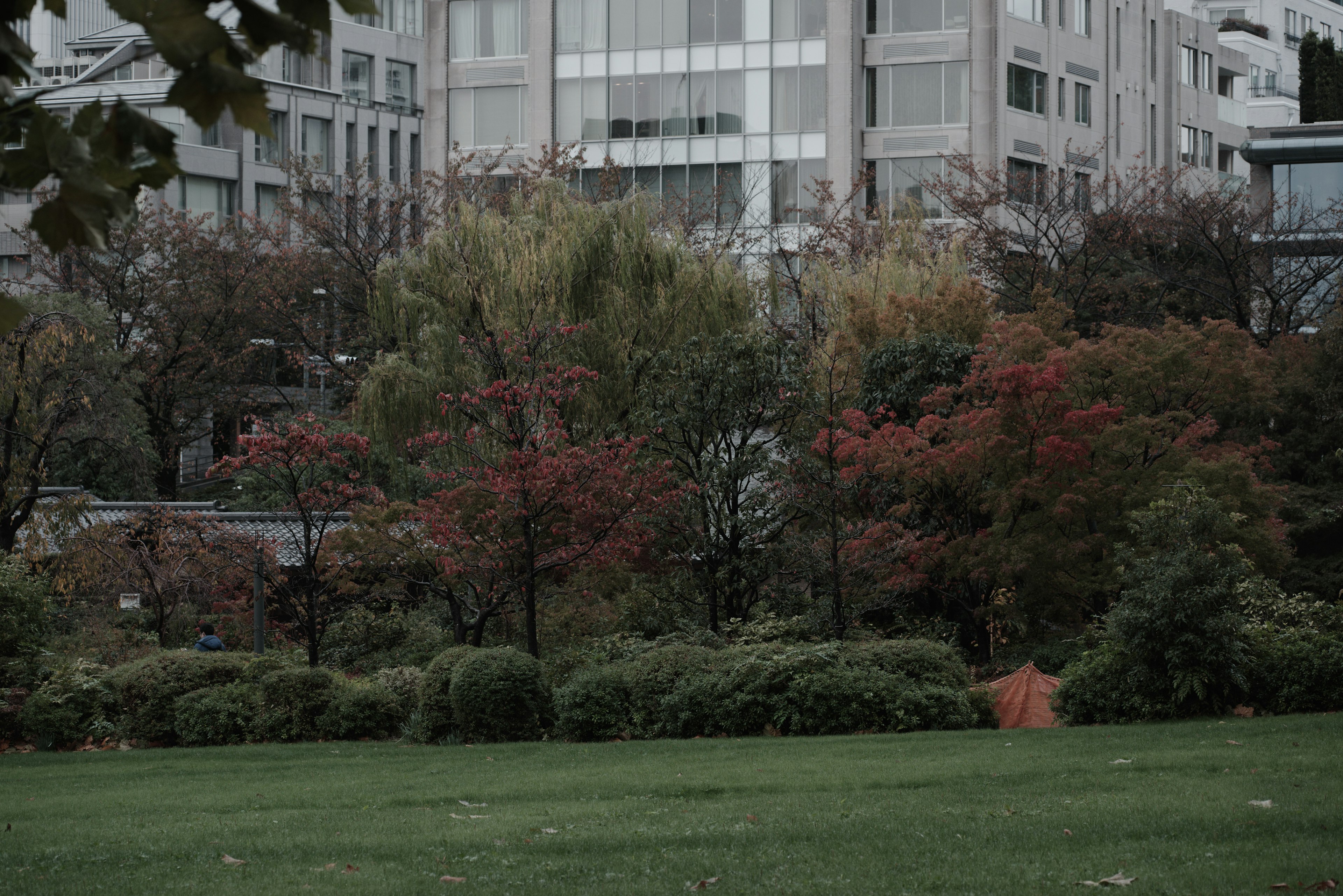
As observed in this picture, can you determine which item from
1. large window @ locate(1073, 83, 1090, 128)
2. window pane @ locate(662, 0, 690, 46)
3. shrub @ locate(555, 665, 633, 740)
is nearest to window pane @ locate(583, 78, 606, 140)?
window pane @ locate(662, 0, 690, 46)

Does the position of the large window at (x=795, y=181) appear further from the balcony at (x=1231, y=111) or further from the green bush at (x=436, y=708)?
the green bush at (x=436, y=708)

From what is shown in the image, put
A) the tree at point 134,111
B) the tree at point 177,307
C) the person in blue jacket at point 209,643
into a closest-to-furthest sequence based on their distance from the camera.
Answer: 1. the tree at point 134,111
2. the person in blue jacket at point 209,643
3. the tree at point 177,307

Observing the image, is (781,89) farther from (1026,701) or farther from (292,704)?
(292,704)

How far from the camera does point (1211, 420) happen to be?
2300 centimetres

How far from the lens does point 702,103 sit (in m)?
54.2

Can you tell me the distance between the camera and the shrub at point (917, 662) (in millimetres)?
17531

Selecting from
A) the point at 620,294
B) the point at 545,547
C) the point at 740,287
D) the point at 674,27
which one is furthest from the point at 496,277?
the point at 674,27

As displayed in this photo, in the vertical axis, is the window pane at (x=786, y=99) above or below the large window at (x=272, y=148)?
below

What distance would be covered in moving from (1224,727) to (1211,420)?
384 inches

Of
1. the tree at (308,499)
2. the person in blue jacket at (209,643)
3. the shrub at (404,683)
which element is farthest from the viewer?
the person in blue jacket at (209,643)

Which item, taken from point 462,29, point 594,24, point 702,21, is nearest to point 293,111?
point 462,29

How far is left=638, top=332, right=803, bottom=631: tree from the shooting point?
2211cm

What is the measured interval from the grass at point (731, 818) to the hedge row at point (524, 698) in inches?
54.3

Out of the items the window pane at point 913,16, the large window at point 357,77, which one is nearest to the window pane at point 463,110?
the large window at point 357,77
